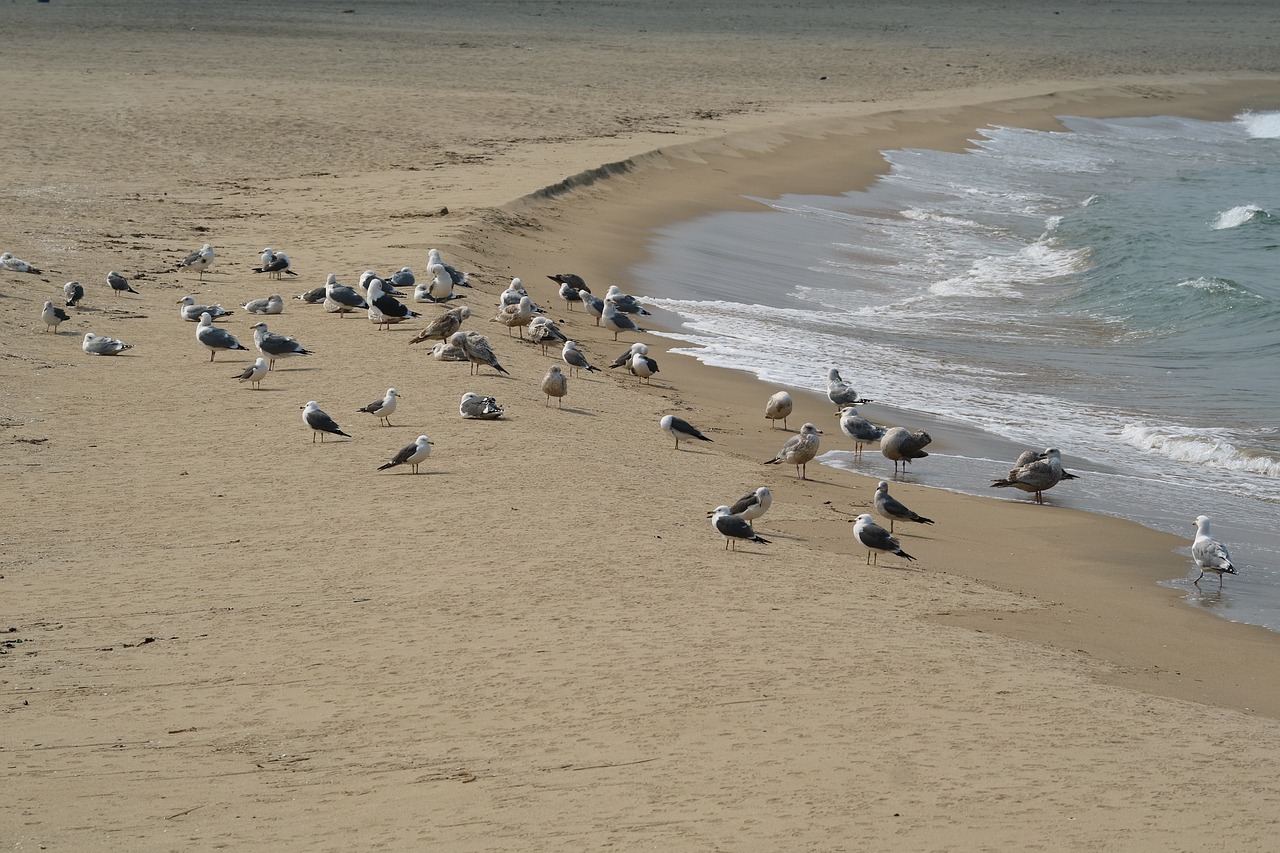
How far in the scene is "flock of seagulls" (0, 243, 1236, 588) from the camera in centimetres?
1117

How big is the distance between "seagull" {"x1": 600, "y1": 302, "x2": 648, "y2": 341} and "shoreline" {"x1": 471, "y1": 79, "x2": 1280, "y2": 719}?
59 cm

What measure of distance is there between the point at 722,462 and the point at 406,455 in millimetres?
3253

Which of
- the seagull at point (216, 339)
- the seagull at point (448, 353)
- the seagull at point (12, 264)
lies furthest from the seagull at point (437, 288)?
the seagull at point (12, 264)

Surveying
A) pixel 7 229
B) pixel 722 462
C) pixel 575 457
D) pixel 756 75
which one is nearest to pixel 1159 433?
pixel 722 462

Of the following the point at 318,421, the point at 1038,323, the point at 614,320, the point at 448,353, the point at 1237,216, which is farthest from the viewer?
the point at 1237,216

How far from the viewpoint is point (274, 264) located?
1858 centimetres

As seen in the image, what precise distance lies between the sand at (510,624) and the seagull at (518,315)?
351 millimetres

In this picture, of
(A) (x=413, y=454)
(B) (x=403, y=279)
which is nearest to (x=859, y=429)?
→ (A) (x=413, y=454)

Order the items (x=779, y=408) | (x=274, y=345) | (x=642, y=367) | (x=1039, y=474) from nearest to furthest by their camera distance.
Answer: (x=1039, y=474) → (x=274, y=345) → (x=779, y=408) → (x=642, y=367)

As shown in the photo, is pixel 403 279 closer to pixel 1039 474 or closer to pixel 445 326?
pixel 445 326

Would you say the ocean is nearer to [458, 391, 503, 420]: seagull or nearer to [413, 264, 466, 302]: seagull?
[413, 264, 466, 302]: seagull

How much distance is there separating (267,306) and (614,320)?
434cm

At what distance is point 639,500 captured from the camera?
37.0 feet

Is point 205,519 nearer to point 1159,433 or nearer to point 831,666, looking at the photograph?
point 831,666
